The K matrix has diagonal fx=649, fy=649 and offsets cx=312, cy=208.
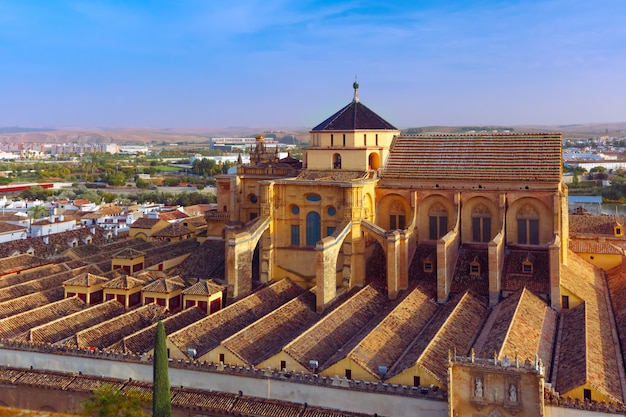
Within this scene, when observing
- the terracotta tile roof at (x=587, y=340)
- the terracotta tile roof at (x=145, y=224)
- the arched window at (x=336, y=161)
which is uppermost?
the arched window at (x=336, y=161)

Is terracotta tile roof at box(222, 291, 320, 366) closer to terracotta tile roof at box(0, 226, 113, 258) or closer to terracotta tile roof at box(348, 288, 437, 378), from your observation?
terracotta tile roof at box(348, 288, 437, 378)

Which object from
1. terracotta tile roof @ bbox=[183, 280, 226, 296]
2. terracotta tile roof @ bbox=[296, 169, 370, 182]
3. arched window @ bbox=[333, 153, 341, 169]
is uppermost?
arched window @ bbox=[333, 153, 341, 169]

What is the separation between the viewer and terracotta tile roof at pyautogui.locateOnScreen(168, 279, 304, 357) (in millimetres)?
22250

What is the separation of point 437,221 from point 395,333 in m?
10.4

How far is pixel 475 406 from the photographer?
17641 millimetres

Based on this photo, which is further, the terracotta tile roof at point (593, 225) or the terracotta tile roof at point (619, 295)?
the terracotta tile roof at point (593, 225)

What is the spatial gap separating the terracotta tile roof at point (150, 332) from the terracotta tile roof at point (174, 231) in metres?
15.3

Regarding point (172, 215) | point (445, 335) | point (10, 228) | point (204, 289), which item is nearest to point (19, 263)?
point (204, 289)

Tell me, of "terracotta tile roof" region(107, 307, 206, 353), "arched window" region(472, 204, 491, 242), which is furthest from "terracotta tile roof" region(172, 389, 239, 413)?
"arched window" region(472, 204, 491, 242)

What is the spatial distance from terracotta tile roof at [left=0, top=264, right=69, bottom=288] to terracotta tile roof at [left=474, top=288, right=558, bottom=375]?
21681 millimetres

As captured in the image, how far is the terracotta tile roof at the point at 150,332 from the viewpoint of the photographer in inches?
872

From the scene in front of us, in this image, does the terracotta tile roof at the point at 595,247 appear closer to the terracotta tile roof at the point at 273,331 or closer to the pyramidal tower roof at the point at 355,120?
the pyramidal tower roof at the point at 355,120

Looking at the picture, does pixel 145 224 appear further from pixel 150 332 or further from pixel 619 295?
pixel 619 295

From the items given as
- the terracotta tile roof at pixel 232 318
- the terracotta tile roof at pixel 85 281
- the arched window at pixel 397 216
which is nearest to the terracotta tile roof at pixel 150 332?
the terracotta tile roof at pixel 232 318
